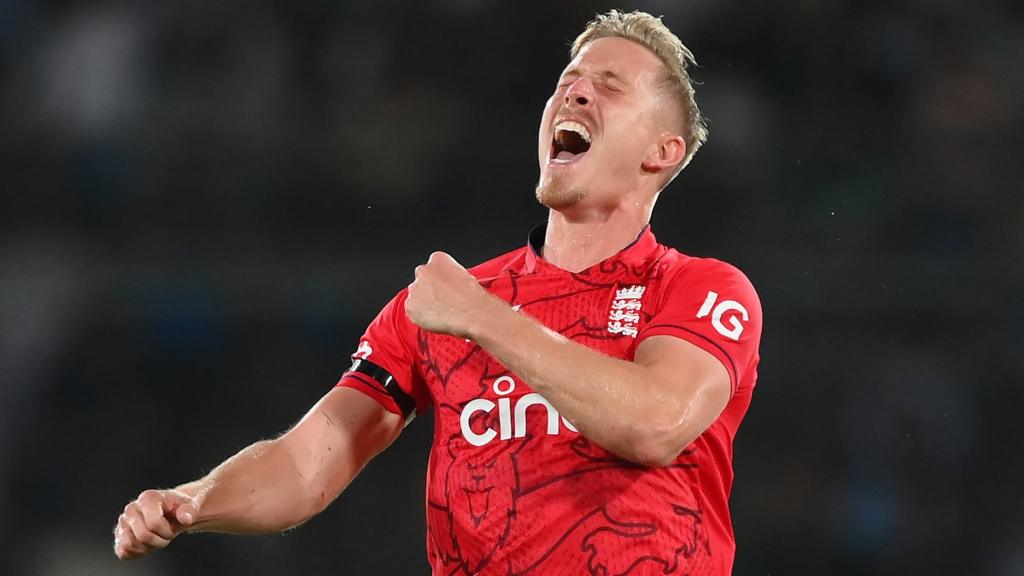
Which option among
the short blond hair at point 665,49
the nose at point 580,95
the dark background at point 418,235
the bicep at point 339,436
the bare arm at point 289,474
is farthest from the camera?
the dark background at point 418,235

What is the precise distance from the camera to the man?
7.37ft

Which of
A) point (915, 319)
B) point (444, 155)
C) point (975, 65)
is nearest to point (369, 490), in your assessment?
point (444, 155)

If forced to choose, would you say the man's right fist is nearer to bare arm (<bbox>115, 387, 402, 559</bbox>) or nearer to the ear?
bare arm (<bbox>115, 387, 402, 559</bbox>)

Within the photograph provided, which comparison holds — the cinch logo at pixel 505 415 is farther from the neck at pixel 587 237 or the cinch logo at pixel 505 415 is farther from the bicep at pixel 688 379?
the neck at pixel 587 237

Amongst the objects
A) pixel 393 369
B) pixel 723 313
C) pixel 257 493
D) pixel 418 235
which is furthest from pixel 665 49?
pixel 418 235

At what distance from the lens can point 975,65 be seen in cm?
575

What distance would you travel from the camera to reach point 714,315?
2.46 m

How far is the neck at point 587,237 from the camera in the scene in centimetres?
285

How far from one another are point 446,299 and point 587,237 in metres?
0.64

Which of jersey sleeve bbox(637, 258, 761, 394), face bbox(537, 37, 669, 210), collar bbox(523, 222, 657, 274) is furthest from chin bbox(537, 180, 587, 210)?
jersey sleeve bbox(637, 258, 761, 394)

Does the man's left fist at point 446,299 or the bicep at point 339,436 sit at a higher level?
the man's left fist at point 446,299

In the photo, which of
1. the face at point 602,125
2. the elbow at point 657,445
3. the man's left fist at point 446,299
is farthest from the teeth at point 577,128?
the elbow at point 657,445

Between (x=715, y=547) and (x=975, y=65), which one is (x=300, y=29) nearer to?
(x=975, y=65)

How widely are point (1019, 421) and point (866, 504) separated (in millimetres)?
717
